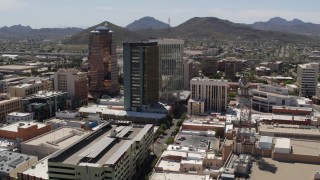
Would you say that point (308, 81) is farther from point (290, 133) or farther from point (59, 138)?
point (59, 138)

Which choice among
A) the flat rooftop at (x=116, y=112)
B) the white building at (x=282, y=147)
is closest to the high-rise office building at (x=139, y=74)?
the flat rooftop at (x=116, y=112)

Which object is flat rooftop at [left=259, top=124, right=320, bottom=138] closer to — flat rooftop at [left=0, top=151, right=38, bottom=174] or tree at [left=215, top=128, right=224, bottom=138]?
tree at [left=215, top=128, right=224, bottom=138]

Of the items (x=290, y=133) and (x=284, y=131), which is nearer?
(x=290, y=133)

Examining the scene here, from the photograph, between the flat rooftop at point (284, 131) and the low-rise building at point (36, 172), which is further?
the flat rooftop at point (284, 131)

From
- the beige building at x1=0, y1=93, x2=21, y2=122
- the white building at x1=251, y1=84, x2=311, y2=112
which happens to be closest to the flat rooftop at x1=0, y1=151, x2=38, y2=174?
the beige building at x1=0, y1=93, x2=21, y2=122

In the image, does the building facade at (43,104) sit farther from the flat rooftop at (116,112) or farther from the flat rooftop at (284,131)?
the flat rooftop at (284,131)

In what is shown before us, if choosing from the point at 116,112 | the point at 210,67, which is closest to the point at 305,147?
the point at 116,112

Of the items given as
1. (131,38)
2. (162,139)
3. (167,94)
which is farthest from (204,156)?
(131,38)
